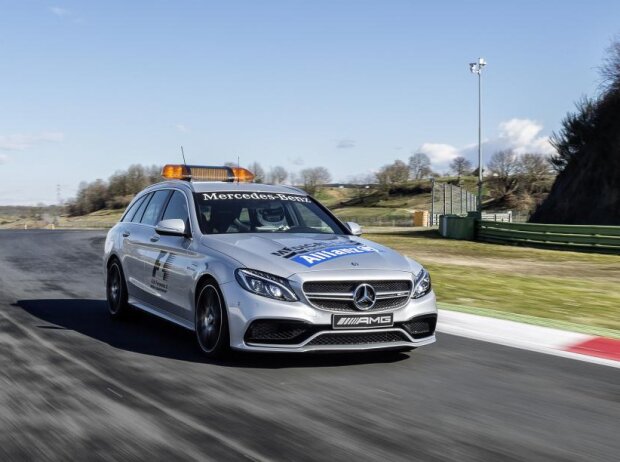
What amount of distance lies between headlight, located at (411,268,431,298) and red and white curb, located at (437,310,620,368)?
1.49 metres

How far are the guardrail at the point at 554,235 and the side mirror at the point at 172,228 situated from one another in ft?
80.6

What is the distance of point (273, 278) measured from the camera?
249 inches

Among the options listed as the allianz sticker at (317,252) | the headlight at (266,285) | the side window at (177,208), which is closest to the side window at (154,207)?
the side window at (177,208)

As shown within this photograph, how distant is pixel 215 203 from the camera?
7867 mm

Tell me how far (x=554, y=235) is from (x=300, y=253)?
27.2m

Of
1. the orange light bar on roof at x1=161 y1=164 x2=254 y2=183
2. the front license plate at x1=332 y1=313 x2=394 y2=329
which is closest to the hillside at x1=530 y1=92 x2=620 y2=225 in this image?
the orange light bar on roof at x1=161 y1=164 x2=254 y2=183

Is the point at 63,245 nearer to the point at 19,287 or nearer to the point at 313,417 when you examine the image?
the point at 19,287

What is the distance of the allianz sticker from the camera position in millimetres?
6492

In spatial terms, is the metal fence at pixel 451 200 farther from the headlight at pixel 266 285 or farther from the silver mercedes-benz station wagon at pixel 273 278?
the headlight at pixel 266 285

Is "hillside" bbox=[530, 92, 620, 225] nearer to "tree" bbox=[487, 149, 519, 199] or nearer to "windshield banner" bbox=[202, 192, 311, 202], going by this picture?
"windshield banner" bbox=[202, 192, 311, 202]

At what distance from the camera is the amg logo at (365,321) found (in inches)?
248

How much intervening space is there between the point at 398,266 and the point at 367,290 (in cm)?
50

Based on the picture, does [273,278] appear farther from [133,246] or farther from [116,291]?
[116,291]

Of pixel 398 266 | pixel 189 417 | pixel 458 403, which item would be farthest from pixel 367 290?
pixel 189 417
